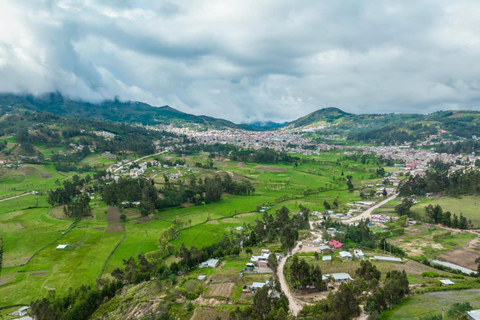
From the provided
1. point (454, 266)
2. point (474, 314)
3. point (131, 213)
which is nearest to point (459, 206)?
point (454, 266)

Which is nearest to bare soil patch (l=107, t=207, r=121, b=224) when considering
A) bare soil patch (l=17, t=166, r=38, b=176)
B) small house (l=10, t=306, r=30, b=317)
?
small house (l=10, t=306, r=30, b=317)

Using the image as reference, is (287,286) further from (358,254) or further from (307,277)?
(358,254)

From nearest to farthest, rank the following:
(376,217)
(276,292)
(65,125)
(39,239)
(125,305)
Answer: (276,292)
(125,305)
(39,239)
(376,217)
(65,125)

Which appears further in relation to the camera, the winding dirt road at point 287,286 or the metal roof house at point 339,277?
the metal roof house at point 339,277

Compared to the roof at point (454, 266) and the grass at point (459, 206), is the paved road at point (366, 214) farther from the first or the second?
the roof at point (454, 266)

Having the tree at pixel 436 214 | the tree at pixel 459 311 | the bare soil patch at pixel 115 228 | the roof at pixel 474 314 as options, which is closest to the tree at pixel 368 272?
the tree at pixel 459 311

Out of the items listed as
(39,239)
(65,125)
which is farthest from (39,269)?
(65,125)

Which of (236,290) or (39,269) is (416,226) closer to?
(236,290)
